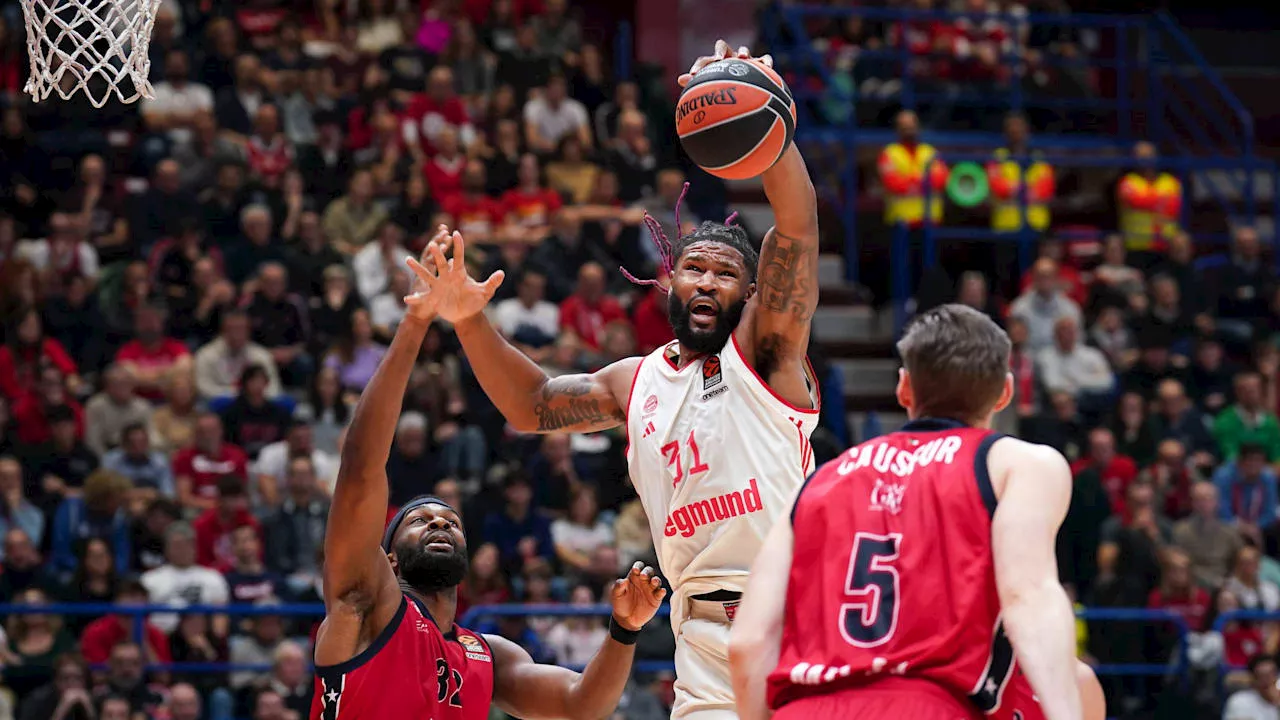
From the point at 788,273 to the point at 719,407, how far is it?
0.50 meters

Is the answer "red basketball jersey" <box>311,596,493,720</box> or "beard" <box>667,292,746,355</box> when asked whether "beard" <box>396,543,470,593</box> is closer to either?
"red basketball jersey" <box>311,596,493,720</box>

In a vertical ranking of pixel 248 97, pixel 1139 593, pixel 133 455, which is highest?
pixel 248 97

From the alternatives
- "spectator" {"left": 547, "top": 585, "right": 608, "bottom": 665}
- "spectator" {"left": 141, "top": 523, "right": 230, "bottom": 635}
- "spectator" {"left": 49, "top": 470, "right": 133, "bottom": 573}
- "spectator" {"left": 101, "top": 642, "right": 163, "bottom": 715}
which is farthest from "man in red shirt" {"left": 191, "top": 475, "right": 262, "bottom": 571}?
"spectator" {"left": 547, "top": 585, "right": 608, "bottom": 665}

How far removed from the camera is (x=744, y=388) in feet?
18.5

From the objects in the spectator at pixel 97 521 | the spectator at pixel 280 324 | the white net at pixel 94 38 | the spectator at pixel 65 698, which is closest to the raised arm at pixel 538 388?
the white net at pixel 94 38

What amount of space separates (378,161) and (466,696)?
10243mm

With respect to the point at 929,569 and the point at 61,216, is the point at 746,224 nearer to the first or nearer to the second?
the point at 61,216

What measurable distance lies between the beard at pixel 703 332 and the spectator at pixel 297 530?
6699 millimetres

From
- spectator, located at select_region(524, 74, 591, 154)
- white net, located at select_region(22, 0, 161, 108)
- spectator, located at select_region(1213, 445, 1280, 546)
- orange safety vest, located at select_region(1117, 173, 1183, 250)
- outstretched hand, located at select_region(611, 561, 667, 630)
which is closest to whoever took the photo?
outstretched hand, located at select_region(611, 561, 667, 630)

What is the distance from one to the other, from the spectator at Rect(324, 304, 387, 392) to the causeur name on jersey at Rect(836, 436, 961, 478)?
31.8 feet

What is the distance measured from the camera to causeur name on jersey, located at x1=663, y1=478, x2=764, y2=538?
18.3ft

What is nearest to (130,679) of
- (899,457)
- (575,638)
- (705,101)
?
(575,638)

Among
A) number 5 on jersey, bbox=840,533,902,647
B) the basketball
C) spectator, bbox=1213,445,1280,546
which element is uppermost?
the basketball

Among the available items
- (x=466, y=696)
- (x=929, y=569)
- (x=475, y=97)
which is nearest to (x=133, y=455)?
(x=475, y=97)
